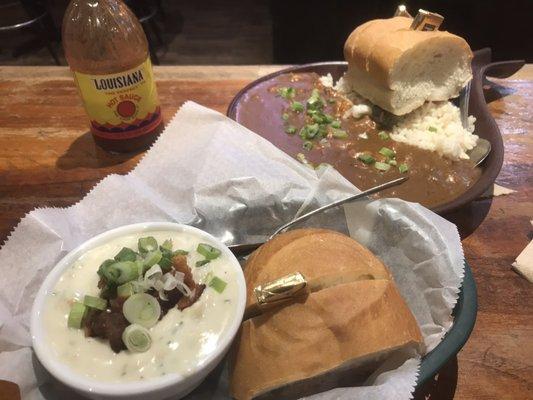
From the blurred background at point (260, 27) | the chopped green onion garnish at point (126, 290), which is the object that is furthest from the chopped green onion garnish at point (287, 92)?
the blurred background at point (260, 27)

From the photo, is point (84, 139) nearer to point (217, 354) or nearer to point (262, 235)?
point (262, 235)

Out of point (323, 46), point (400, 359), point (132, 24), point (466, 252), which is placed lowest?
point (323, 46)

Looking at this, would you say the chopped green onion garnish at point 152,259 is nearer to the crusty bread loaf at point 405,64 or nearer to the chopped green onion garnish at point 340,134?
the chopped green onion garnish at point 340,134

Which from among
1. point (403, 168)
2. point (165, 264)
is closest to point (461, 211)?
point (403, 168)

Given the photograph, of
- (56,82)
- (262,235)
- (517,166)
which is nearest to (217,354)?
(262,235)

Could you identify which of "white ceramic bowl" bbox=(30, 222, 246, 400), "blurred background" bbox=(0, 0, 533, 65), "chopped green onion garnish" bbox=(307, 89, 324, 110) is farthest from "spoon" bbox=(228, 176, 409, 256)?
"blurred background" bbox=(0, 0, 533, 65)

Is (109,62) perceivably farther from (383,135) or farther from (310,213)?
(383,135)
